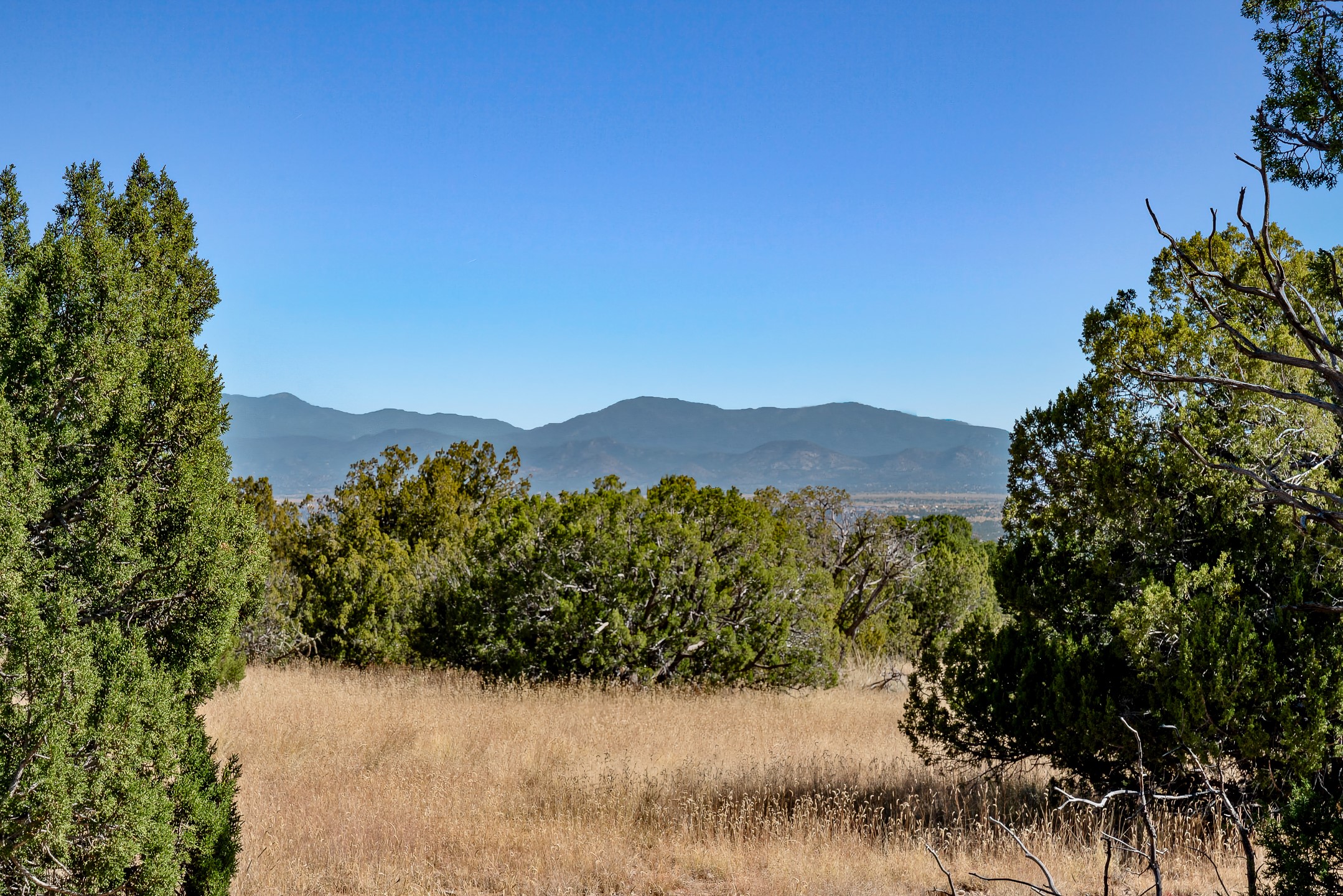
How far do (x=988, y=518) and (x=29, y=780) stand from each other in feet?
337

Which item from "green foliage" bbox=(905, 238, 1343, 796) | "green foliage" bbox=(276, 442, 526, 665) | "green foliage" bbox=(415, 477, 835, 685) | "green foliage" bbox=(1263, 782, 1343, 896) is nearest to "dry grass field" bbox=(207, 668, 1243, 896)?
"green foliage" bbox=(905, 238, 1343, 796)

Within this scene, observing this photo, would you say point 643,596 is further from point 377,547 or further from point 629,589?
point 377,547

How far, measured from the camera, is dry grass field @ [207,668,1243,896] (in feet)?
18.1

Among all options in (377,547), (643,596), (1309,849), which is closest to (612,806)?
(1309,849)

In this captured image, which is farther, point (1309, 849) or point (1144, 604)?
point (1144, 604)

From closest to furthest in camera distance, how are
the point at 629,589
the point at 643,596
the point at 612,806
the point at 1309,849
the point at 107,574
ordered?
the point at 1309,849 → the point at 107,574 → the point at 612,806 → the point at 629,589 → the point at 643,596

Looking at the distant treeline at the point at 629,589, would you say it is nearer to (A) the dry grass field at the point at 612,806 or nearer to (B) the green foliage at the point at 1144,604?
(A) the dry grass field at the point at 612,806

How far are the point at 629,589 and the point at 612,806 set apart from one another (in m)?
5.40

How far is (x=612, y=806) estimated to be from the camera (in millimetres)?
6859

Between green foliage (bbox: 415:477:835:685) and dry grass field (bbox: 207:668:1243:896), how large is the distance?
4.39 ft

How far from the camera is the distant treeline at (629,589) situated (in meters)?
12.3

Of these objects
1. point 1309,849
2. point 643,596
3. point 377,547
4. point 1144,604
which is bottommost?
point 643,596

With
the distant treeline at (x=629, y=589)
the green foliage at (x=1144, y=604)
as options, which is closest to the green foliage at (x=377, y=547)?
the distant treeline at (x=629, y=589)

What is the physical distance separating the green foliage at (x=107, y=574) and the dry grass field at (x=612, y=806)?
4.69 ft
